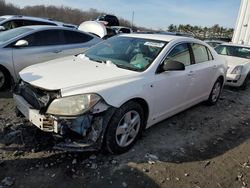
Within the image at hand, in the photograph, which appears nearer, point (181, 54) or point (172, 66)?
point (172, 66)

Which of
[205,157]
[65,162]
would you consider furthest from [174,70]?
[65,162]

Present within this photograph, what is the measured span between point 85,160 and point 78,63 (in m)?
1.49

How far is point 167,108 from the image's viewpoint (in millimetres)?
4113

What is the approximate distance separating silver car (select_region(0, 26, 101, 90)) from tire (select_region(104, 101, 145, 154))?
10.1ft

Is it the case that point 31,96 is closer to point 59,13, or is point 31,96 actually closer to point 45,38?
point 45,38

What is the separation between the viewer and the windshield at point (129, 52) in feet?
12.5

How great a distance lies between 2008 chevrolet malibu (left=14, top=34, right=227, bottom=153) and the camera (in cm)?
296

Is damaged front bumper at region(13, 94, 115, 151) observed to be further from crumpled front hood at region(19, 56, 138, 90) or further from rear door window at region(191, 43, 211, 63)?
rear door window at region(191, 43, 211, 63)

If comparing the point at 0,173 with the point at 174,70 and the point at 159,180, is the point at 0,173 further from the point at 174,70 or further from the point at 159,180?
the point at 174,70

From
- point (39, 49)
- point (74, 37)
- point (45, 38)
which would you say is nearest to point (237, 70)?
point (74, 37)

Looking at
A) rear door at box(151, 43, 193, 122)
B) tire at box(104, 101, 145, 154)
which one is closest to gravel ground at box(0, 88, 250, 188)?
tire at box(104, 101, 145, 154)

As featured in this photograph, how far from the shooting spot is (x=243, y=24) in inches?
514

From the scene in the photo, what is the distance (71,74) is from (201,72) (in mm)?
2500

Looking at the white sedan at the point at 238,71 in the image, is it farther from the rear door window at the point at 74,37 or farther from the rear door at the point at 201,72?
the rear door window at the point at 74,37
